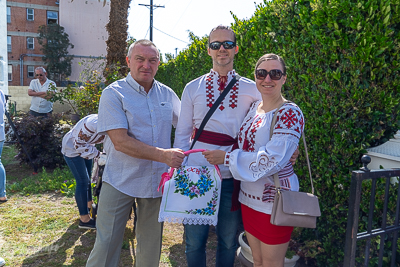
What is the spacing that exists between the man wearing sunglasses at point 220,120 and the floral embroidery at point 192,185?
0.63 ft

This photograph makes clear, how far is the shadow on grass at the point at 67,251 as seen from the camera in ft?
11.9

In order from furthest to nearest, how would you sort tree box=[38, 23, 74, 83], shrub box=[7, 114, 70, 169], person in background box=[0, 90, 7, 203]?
tree box=[38, 23, 74, 83] < shrub box=[7, 114, 70, 169] < person in background box=[0, 90, 7, 203]

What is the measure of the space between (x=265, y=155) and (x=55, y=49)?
32328 millimetres

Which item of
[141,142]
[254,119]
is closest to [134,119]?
[141,142]

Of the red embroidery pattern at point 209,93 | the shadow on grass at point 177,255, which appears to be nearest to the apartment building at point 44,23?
the shadow on grass at point 177,255

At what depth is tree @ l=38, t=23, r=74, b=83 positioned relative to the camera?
29.6 meters

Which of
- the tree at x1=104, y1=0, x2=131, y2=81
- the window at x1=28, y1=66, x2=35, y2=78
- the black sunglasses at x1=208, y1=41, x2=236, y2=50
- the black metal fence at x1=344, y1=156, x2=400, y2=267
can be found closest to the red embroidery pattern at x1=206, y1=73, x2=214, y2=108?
the black sunglasses at x1=208, y1=41, x2=236, y2=50

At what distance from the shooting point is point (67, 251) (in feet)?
12.8

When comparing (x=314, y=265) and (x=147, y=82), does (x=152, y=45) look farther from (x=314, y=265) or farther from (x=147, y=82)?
(x=314, y=265)

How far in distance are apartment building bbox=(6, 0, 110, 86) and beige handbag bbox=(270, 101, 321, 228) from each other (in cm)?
3155

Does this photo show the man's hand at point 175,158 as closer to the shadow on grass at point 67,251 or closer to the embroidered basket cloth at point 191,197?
the embroidered basket cloth at point 191,197

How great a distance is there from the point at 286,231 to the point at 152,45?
5.84ft

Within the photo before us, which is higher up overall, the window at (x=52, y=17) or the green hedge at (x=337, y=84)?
the window at (x=52, y=17)

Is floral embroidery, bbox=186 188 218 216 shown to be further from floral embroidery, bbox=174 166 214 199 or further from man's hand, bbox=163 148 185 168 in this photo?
man's hand, bbox=163 148 185 168
